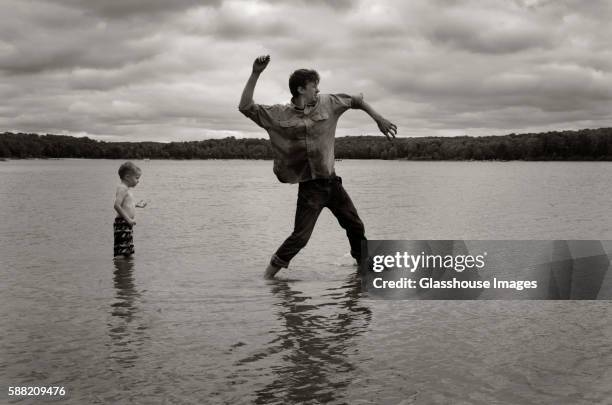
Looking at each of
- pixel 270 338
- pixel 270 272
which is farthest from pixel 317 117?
pixel 270 338

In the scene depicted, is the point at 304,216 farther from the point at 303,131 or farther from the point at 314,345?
the point at 314,345

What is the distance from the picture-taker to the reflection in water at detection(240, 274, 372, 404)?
4.06 m

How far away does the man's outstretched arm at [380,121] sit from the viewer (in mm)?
7277

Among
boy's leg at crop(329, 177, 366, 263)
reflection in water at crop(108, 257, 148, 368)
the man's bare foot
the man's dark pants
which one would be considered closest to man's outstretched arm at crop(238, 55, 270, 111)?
the man's dark pants

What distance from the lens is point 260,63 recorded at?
22.8ft

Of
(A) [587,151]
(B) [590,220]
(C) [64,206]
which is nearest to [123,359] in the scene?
(B) [590,220]

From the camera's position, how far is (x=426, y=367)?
4508 millimetres

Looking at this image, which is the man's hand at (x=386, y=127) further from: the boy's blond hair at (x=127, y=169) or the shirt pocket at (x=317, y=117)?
the boy's blond hair at (x=127, y=169)

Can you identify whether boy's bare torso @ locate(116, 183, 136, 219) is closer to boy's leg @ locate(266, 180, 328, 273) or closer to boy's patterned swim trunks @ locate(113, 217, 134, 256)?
boy's patterned swim trunks @ locate(113, 217, 134, 256)

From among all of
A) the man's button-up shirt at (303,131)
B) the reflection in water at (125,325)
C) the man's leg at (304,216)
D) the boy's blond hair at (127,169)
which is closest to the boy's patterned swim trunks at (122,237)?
the boy's blond hair at (127,169)

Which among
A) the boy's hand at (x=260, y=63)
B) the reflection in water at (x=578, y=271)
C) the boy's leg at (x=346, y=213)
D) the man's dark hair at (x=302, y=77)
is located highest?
the boy's hand at (x=260, y=63)

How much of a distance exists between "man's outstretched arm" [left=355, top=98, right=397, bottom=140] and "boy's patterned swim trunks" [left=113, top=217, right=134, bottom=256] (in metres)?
4.04

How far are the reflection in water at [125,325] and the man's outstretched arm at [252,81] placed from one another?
2513 mm

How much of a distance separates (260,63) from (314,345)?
130 inches
